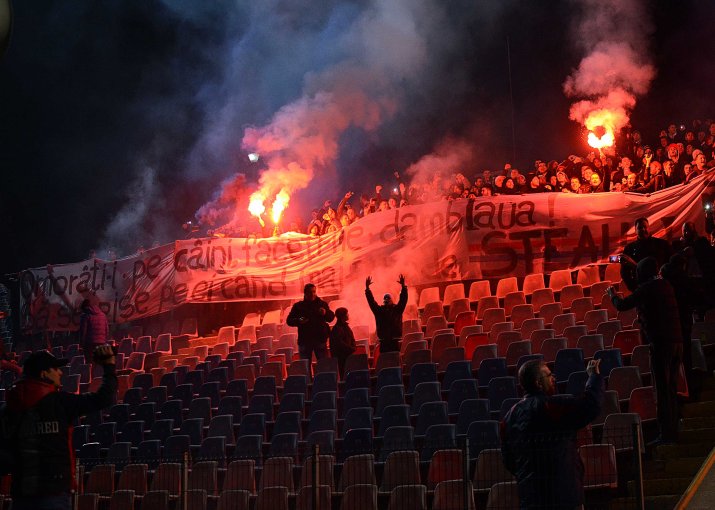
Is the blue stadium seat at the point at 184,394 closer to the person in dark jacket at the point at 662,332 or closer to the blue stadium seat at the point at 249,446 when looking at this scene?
the blue stadium seat at the point at 249,446

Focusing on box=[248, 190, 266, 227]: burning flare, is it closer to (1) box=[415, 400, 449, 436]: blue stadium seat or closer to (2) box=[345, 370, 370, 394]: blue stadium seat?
(2) box=[345, 370, 370, 394]: blue stadium seat

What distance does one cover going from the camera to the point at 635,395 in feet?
31.5

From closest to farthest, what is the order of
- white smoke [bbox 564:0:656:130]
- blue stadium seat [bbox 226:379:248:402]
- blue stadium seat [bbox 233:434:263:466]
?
blue stadium seat [bbox 233:434:263:466], blue stadium seat [bbox 226:379:248:402], white smoke [bbox 564:0:656:130]

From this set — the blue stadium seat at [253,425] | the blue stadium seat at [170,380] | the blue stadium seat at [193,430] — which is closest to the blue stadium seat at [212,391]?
the blue stadium seat at [170,380]

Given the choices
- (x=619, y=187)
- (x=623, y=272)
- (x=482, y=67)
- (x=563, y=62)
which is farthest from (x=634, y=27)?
(x=623, y=272)

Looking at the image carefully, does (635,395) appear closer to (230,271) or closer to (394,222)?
(394,222)

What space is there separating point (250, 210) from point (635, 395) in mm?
14055

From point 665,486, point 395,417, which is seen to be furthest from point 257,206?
point 665,486

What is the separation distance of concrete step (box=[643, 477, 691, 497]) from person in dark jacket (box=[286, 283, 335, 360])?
5.48 metres

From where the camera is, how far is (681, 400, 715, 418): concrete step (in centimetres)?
970

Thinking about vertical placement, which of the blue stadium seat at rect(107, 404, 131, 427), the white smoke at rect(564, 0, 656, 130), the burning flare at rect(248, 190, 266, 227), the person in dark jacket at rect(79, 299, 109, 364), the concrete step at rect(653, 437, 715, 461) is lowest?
the concrete step at rect(653, 437, 715, 461)

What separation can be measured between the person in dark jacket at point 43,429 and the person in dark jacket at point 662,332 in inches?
190

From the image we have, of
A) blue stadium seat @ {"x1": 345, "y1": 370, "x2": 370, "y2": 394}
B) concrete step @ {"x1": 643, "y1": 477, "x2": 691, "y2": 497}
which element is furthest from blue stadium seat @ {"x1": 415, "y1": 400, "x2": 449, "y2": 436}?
concrete step @ {"x1": 643, "y1": 477, "x2": 691, "y2": 497}

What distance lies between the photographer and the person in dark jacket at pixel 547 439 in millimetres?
5801
